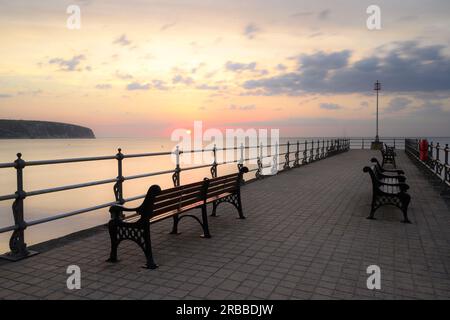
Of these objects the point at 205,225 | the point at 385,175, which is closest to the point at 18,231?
the point at 205,225

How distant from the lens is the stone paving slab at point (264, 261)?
153 inches

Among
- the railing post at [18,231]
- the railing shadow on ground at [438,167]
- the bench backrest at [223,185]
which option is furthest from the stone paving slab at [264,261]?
the railing shadow on ground at [438,167]

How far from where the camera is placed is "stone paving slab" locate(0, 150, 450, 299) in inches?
153

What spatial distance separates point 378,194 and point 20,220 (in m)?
6.21

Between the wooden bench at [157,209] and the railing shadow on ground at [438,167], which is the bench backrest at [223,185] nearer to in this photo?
the wooden bench at [157,209]

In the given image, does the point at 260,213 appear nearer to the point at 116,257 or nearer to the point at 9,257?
the point at 116,257

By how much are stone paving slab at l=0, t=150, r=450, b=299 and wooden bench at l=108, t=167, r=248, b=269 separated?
0.27 meters

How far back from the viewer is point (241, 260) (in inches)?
192

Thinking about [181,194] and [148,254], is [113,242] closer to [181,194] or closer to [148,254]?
[148,254]

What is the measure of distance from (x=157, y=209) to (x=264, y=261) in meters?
1.54

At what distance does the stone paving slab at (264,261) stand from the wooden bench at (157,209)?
27 cm

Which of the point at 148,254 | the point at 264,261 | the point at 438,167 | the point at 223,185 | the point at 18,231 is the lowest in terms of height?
the point at 264,261

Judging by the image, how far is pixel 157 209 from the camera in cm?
496

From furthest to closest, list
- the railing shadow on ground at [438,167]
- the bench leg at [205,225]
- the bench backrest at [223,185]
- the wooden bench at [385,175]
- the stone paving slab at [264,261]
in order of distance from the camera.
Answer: the railing shadow on ground at [438,167] → the wooden bench at [385,175] → the bench backrest at [223,185] → the bench leg at [205,225] → the stone paving slab at [264,261]
